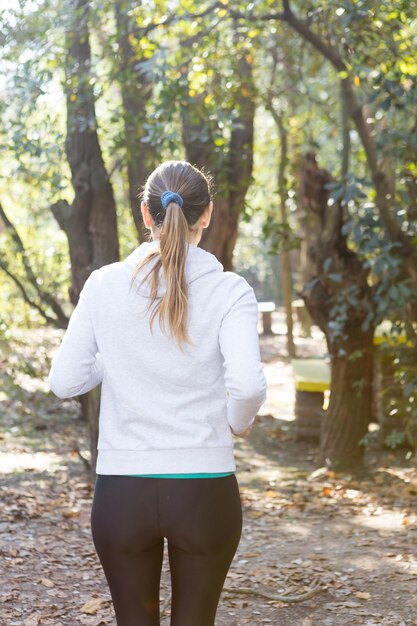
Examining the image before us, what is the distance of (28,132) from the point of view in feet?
25.7

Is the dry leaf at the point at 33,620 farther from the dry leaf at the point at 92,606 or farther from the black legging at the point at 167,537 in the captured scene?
the black legging at the point at 167,537

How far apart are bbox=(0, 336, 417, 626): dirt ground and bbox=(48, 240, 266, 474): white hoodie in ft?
7.70

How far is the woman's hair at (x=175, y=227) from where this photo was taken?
2.42 metres

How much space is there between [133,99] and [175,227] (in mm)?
5902

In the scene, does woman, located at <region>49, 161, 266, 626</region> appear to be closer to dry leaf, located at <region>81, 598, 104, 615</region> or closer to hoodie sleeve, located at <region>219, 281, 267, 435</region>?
hoodie sleeve, located at <region>219, 281, 267, 435</region>

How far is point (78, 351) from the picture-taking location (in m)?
2.53

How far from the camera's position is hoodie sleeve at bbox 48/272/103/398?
99.6 inches

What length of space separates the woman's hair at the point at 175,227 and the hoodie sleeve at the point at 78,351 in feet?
0.60

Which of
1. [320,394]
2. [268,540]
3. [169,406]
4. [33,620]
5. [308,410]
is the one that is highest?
[169,406]

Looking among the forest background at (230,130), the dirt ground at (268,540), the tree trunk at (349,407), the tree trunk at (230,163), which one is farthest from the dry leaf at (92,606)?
the tree trunk at (230,163)

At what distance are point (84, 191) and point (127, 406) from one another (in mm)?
5384

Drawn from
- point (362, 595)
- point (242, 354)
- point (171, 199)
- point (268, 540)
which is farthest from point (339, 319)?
point (242, 354)

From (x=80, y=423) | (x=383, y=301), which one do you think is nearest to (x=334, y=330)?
(x=383, y=301)

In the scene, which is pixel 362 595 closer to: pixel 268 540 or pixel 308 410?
pixel 268 540
